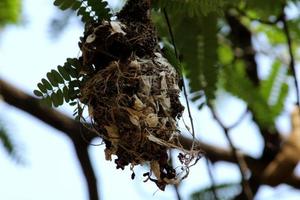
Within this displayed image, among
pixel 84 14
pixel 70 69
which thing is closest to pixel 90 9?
pixel 84 14

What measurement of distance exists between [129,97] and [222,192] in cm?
132

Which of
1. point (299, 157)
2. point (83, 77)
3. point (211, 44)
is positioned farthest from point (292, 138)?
point (83, 77)

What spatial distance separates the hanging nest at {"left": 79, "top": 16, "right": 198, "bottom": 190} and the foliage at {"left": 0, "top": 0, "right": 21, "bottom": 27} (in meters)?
1.17

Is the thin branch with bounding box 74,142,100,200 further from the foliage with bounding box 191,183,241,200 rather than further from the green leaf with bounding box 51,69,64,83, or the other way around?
the green leaf with bounding box 51,69,64,83

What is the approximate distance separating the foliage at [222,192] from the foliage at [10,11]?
3.01ft

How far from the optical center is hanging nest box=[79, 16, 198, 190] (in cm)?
114

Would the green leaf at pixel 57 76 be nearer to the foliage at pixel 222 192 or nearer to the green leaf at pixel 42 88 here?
the green leaf at pixel 42 88

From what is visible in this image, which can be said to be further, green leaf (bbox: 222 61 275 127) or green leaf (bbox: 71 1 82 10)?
green leaf (bbox: 222 61 275 127)

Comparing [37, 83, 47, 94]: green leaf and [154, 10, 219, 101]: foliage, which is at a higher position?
[37, 83, 47, 94]: green leaf

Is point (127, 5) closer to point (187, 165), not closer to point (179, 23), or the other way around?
point (187, 165)

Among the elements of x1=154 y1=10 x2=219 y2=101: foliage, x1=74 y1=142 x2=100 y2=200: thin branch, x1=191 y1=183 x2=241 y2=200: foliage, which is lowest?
x1=191 y1=183 x2=241 y2=200: foliage

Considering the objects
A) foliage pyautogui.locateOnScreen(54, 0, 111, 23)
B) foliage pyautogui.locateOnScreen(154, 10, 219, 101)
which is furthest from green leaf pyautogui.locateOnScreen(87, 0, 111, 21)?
foliage pyautogui.locateOnScreen(154, 10, 219, 101)

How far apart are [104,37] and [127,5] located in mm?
133

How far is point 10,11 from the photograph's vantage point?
7.79ft
